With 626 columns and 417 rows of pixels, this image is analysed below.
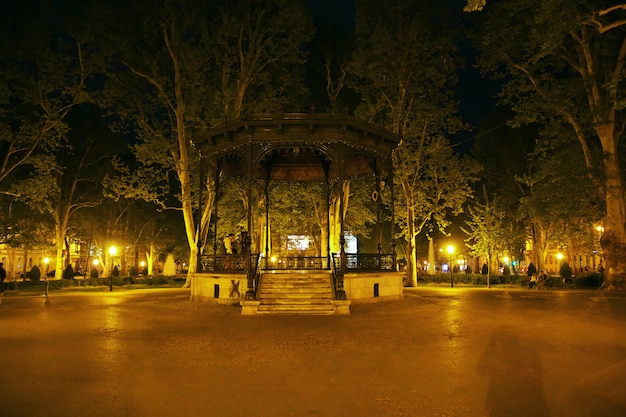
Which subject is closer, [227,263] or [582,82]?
[227,263]

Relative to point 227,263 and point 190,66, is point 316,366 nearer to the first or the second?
point 227,263

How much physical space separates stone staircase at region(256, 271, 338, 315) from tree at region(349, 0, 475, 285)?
57.3 feet

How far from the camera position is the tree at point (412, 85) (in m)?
30.3

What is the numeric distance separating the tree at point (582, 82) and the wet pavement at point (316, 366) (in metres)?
12.8

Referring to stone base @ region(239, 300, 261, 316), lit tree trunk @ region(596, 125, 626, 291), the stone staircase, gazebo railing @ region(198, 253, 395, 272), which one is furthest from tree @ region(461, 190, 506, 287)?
stone base @ region(239, 300, 261, 316)

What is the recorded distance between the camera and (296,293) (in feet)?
54.8

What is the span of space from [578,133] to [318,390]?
2545 cm

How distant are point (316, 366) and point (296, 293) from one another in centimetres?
896

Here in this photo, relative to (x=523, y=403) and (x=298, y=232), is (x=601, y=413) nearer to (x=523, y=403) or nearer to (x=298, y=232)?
(x=523, y=403)

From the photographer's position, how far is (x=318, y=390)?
21.1ft

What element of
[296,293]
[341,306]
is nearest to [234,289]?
[296,293]

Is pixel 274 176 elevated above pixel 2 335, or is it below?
above

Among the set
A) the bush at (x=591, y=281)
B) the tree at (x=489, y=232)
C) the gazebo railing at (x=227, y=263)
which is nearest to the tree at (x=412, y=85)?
the tree at (x=489, y=232)

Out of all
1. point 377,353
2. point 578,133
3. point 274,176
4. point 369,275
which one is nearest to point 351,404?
point 377,353
